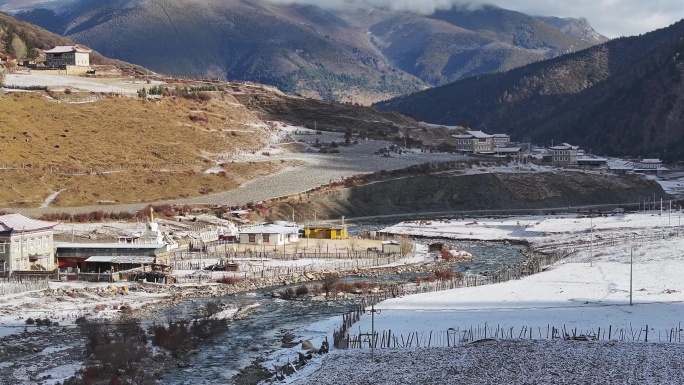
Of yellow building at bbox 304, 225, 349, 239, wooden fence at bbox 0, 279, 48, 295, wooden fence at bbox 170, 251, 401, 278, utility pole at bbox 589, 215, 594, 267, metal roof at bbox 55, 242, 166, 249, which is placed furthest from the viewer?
yellow building at bbox 304, 225, 349, 239

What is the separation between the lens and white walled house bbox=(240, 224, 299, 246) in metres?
67.4

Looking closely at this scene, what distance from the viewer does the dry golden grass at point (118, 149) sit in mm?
82625

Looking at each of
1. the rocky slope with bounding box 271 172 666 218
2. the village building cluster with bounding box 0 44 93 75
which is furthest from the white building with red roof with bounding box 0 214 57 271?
the village building cluster with bounding box 0 44 93 75

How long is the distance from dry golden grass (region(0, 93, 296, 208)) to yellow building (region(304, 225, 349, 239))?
16504 millimetres

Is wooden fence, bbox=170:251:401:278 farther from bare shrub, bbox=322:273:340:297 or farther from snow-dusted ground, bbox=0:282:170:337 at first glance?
snow-dusted ground, bbox=0:282:170:337

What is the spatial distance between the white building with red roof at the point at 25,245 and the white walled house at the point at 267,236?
1401cm

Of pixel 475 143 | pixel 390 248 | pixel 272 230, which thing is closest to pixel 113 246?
pixel 272 230

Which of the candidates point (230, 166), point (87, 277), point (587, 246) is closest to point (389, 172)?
point (230, 166)

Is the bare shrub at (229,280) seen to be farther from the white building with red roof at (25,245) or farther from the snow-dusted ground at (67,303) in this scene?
the white building with red roof at (25,245)

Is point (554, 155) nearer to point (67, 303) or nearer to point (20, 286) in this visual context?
point (20, 286)

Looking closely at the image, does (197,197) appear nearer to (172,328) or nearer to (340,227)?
(340,227)

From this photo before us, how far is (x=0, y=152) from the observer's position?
85.4m

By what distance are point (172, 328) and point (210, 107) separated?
81393mm

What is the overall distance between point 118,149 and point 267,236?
3371 centimetres
